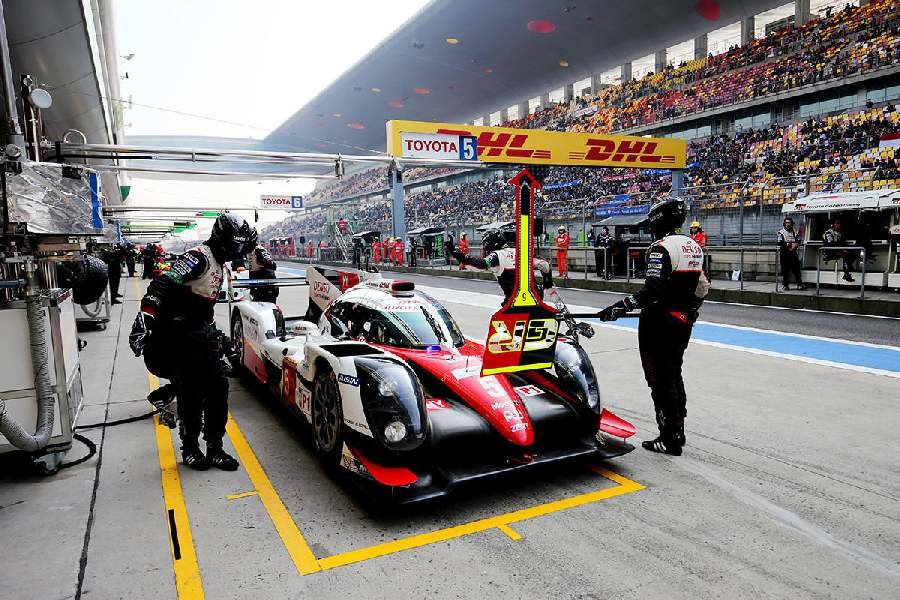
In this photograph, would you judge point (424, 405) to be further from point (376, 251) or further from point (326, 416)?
point (376, 251)

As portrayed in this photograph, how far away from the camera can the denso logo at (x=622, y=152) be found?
20516 millimetres

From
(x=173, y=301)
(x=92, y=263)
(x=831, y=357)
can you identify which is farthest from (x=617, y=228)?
(x=173, y=301)

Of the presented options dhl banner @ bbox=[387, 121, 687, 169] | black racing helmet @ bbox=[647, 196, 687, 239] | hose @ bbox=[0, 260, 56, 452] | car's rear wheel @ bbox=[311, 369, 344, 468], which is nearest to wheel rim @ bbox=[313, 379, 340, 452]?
car's rear wheel @ bbox=[311, 369, 344, 468]

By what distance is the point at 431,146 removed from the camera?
17.7 metres

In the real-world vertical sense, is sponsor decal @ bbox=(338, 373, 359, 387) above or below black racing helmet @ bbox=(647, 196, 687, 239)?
below

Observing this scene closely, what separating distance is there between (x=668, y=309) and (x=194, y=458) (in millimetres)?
3439

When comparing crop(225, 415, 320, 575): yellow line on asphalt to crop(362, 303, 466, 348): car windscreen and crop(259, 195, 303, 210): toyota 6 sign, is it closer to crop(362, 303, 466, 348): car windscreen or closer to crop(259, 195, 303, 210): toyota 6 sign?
crop(362, 303, 466, 348): car windscreen

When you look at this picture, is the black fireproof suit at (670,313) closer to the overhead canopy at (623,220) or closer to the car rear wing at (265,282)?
the car rear wing at (265,282)

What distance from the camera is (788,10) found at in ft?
90.5

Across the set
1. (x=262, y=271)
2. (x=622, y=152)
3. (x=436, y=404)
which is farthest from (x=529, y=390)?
(x=622, y=152)

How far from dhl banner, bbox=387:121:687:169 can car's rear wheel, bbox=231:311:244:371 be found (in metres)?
11.1

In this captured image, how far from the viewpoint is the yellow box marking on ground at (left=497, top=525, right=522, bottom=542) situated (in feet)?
10.2

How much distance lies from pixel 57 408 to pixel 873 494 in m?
5.10

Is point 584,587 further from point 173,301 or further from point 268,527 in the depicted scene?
point 173,301
